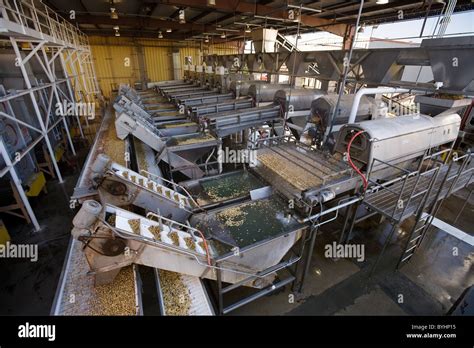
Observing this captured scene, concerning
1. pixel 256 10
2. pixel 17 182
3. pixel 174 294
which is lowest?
pixel 174 294

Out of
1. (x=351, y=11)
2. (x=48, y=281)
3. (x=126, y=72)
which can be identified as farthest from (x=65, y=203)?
(x=126, y=72)

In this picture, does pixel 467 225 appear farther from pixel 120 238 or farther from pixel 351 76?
pixel 120 238

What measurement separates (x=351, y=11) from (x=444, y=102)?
25.0ft

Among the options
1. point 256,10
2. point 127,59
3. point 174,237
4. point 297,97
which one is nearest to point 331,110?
point 297,97

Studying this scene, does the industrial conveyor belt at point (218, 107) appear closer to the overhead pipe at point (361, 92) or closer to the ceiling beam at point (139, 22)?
the overhead pipe at point (361, 92)

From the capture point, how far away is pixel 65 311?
7.11 feet

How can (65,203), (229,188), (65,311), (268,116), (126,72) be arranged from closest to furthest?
1. (65,311)
2. (229,188)
3. (65,203)
4. (268,116)
5. (126,72)
